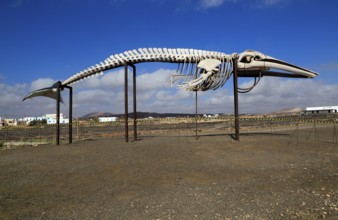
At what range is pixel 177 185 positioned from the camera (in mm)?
7816

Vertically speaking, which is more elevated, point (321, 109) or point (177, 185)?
point (321, 109)

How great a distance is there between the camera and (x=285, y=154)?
11.8 metres

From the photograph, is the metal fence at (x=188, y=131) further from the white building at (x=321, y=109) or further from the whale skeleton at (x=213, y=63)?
the white building at (x=321, y=109)

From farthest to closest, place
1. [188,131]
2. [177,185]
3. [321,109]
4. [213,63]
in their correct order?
[321,109], [188,131], [213,63], [177,185]

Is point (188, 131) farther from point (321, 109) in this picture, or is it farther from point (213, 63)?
point (321, 109)

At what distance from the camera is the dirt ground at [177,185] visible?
A: 6008 mm

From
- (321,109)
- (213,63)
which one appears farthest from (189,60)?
(321,109)

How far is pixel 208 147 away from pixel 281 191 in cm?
650

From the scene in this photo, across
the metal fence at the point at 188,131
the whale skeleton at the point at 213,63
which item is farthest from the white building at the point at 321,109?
the whale skeleton at the point at 213,63

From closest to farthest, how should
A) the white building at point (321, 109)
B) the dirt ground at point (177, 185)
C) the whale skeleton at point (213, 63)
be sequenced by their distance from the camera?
the dirt ground at point (177, 185), the whale skeleton at point (213, 63), the white building at point (321, 109)

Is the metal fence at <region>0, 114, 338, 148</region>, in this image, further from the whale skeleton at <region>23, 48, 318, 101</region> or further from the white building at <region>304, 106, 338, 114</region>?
the white building at <region>304, 106, 338, 114</region>

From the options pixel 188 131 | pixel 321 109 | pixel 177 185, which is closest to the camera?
pixel 177 185

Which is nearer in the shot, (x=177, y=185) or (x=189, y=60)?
(x=177, y=185)

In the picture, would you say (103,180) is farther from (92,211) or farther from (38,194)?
(92,211)
